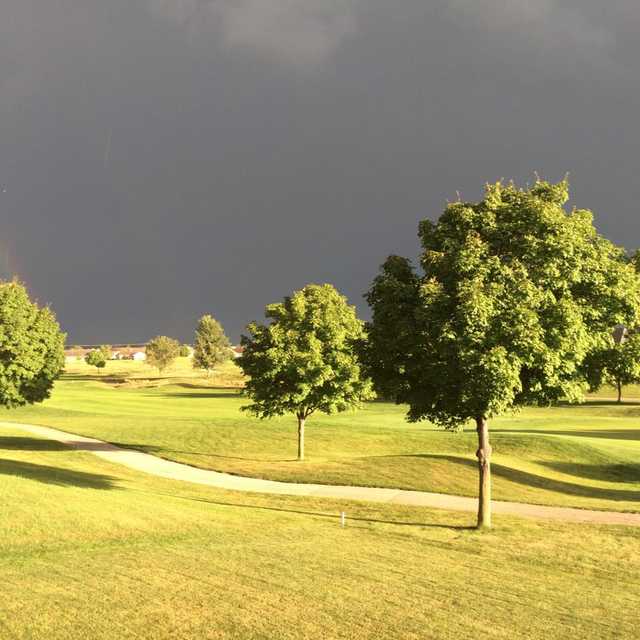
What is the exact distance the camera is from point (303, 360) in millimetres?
33344

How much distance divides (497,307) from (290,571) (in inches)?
340

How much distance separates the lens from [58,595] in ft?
34.3

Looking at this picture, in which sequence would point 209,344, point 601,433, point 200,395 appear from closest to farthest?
1. point 601,433
2. point 200,395
3. point 209,344

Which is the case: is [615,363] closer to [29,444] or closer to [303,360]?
[303,360]

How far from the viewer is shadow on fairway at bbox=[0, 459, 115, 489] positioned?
24.0m

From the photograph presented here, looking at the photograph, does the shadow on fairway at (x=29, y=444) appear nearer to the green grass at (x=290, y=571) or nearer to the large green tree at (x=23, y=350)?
the large green tree at (x=23, y=350)

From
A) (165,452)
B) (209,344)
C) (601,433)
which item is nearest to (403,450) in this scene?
(165,452)

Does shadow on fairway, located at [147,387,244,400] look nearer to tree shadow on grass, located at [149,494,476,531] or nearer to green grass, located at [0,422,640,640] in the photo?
tree shadow on grass, located at [149,494,476,531]

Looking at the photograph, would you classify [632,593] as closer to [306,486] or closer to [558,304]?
[558,304]

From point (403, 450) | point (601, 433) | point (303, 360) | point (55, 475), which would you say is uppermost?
point (303, 360)

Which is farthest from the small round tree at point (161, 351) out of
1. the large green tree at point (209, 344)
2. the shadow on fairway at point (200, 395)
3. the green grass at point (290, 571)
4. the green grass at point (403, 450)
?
the green grass at point (290, 571)

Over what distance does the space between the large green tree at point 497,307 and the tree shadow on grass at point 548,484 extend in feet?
36.7

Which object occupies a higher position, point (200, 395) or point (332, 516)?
point (332, 516)

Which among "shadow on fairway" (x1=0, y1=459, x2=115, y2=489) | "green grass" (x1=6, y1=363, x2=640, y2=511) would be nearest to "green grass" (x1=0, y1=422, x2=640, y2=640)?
"shadow on fairway" (x1=0, y1=459, x2=115, y2=489)
